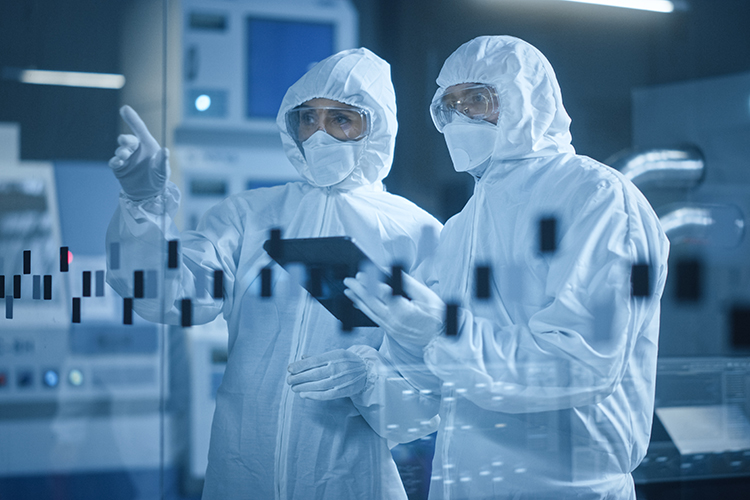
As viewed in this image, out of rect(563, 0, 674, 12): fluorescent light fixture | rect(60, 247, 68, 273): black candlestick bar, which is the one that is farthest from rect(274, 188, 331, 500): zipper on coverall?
rect(563, 0, 674, 12): fluorescent light fixture

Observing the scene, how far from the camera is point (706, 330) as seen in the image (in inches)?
60.9

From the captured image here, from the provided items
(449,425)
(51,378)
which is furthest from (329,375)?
(51,378)

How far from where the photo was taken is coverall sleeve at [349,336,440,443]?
120cm

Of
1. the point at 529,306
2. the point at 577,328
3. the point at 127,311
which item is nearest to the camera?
the point at 577,328

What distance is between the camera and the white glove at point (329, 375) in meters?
1.17

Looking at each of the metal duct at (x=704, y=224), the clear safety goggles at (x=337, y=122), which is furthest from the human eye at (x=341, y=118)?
the metal duct at (x=704, y=224)

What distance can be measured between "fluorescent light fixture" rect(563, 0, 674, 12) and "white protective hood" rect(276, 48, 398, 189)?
24.3 inches

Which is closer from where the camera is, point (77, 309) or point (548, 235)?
point (548, 235)

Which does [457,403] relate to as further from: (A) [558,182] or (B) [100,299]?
(B) [100,299]

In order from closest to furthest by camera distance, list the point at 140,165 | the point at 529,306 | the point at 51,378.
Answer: the point at 529,306 < the point at 140,165 < the point at 51,378

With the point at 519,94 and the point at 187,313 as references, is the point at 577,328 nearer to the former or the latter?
the point at 519,94

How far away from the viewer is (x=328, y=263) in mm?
1125

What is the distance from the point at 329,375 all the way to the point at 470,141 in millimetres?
522

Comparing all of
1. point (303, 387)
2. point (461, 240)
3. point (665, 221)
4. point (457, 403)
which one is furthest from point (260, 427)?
point (665, 221)
